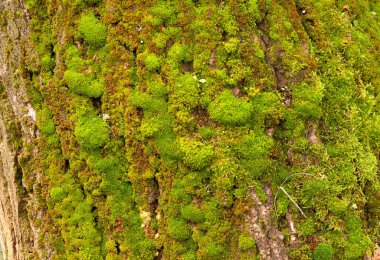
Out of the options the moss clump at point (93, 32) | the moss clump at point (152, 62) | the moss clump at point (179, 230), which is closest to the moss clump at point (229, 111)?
the moss clump at point (152, 62)

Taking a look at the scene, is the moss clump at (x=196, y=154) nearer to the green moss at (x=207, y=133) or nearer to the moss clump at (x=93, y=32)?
the green moss at (x=207, y=133)

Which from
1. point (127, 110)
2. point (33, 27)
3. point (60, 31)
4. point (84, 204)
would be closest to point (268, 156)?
point (127, 110)

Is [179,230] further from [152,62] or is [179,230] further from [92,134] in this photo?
[152,62]

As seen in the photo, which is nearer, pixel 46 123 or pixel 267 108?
pixel 267 108

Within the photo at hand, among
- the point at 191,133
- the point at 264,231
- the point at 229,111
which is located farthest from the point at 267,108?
the point at 264,231

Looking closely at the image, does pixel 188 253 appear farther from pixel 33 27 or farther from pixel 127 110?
pixel 33 27

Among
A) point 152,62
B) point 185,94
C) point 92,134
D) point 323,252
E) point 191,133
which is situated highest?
point 152,62

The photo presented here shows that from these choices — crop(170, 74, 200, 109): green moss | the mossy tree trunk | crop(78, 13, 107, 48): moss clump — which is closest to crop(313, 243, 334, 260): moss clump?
the mossy tree trunk
